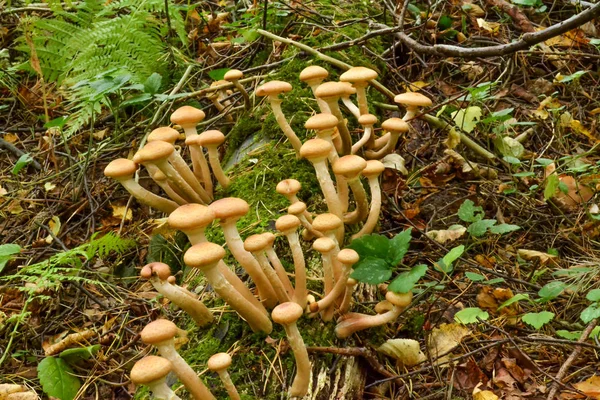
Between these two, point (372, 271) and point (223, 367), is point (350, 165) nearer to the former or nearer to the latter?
point (372, 271)

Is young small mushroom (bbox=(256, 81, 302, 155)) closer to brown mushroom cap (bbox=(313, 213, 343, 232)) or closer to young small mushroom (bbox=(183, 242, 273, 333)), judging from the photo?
brown mushroom cap (bbox=(313, 213, 343, 232))

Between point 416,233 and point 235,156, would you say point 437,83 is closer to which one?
point 416,233

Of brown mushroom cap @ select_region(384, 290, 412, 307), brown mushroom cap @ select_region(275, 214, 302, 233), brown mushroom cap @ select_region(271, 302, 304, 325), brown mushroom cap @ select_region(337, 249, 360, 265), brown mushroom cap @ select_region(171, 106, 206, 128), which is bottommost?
brown mushroom cap @ select_region(384, 290, 412, 307)

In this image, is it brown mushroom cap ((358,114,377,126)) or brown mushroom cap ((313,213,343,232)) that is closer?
brown mushroom cap ((313,213,343,232))

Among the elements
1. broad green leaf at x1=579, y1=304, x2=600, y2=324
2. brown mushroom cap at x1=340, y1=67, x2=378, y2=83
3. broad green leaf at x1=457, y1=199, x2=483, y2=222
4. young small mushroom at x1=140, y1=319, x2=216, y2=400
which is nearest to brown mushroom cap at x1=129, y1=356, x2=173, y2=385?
young small mushroom at x1=140, y1=319, x2=216, y2=400

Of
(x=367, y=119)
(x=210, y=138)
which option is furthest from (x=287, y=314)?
(x=367, y=119)

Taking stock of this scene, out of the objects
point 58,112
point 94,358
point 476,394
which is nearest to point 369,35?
point 476,394
